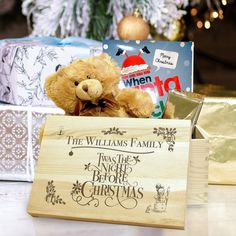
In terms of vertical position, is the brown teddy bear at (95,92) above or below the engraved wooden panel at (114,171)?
above

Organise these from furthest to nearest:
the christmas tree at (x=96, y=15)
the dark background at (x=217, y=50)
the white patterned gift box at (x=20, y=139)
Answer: the dark background at (x=217, y=50)
the christmas tree at (x=96, y=15)
the white patterned gift box at (x=20, y=139)

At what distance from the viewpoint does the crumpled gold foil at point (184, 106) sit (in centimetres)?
77

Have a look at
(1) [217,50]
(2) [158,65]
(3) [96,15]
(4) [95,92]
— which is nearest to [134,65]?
(2) [158,65]

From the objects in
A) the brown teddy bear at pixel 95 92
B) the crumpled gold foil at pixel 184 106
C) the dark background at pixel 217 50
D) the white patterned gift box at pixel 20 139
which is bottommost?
the dark background at pixel 217 50

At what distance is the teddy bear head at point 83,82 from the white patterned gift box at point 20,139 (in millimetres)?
118

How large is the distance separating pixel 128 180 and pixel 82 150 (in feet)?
0.27

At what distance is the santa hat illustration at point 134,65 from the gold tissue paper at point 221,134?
0.13 meters

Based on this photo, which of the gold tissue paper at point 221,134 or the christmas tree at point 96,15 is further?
the christmas tree at point 96,15

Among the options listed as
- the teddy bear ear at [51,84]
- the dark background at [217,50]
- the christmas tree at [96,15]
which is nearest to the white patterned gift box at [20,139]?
the teddy bear ear at [51,84]

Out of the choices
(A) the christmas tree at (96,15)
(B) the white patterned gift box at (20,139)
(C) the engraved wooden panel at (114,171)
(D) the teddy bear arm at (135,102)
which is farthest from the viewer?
(A) the christmas tree at (96,15)

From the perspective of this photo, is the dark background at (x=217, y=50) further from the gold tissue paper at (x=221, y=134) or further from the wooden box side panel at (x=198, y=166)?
the wooden box side panel at (x=198, y=166)

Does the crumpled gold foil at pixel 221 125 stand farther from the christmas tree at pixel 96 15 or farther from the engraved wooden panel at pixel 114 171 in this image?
the christmas tree at pixel 96 15

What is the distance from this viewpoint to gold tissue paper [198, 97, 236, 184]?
824 millimetres

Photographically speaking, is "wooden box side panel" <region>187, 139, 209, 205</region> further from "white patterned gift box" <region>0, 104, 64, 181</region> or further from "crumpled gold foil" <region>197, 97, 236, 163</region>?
"white patterned gift box" <region>0, 104, 64, 181</region>
